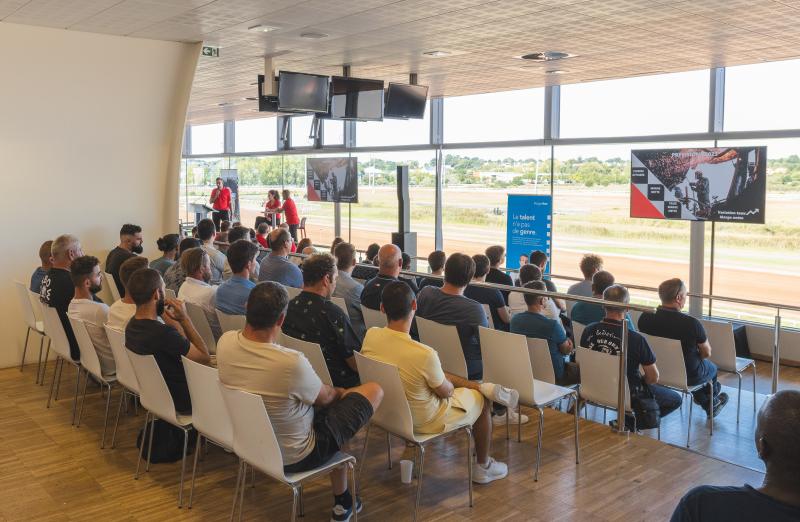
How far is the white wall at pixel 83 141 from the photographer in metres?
7.13

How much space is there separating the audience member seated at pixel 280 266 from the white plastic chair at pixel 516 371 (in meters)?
2.62

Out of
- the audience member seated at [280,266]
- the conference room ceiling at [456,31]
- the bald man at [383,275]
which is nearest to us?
the bald man at [383,275]

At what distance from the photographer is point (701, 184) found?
8930mm

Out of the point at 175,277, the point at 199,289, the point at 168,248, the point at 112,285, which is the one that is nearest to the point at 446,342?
the point at 199,289

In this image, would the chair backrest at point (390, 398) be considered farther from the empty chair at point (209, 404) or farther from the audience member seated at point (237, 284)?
the audience member seated at point (237, 284)

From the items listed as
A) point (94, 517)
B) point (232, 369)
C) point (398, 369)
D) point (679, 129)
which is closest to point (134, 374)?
point (94, 517)

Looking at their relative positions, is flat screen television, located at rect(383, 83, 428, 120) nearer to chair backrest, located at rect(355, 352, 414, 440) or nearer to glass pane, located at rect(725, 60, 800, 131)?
glass pane, located at rect(725, 60, 800, 131)

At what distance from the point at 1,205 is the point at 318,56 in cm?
368

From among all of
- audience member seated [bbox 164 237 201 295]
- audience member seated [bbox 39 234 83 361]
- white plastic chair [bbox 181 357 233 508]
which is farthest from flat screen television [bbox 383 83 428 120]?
white plastic chair [bbox 181 357 233 508]

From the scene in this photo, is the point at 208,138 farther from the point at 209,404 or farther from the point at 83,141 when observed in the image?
the point at 209,404

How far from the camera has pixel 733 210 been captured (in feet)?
28.3

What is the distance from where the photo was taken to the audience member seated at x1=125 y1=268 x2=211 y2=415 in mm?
4246

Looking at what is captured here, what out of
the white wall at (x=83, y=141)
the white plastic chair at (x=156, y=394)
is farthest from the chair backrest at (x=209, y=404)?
the white wall at (x=83, y=141)

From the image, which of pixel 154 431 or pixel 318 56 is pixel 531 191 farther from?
pixel 154 431
